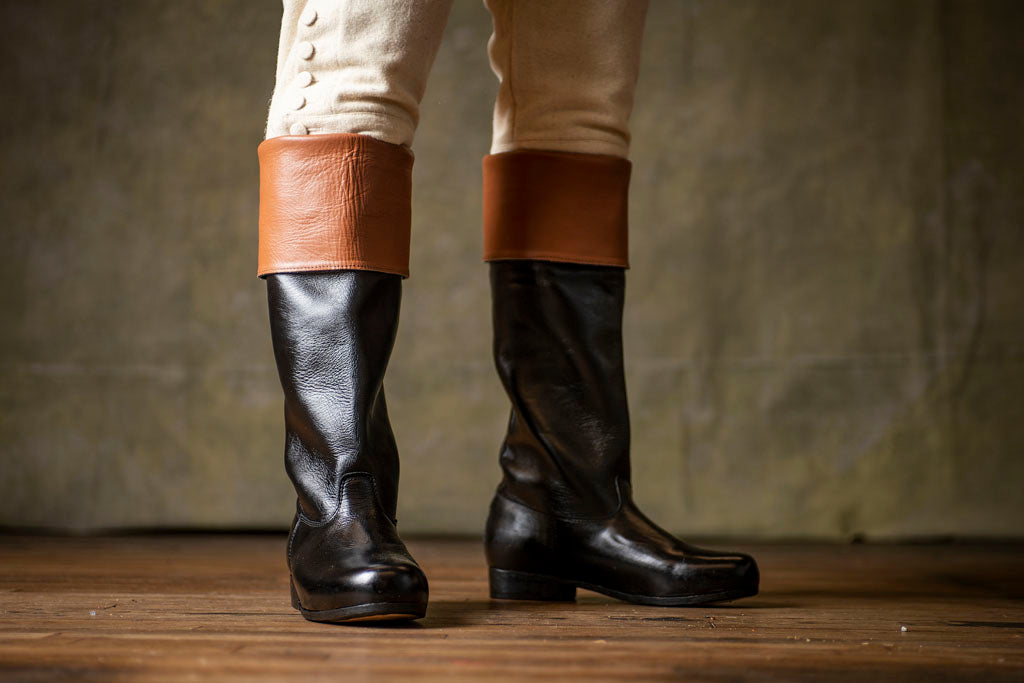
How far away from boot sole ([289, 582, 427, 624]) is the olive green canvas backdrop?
126 cm

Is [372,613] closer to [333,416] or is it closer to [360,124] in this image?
[333,416]

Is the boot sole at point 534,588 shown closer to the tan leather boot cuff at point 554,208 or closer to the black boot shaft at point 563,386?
the black boot shaft at point 563,386

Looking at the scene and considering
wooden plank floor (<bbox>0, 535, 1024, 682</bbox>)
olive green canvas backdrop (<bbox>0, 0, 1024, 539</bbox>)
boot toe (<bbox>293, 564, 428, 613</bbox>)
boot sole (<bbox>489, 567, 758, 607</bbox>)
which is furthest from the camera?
olive green canvas backdrop (<bbox>0, 0, 1024, 539</bbox>)

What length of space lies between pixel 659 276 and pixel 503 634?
140 cm

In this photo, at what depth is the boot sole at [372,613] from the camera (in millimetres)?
762

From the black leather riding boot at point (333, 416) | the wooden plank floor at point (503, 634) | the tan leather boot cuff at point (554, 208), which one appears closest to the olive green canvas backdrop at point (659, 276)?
the wooden plank floor at point (503, 634)

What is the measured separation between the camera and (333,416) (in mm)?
838

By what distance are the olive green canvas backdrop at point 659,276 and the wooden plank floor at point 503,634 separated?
30.4 inches

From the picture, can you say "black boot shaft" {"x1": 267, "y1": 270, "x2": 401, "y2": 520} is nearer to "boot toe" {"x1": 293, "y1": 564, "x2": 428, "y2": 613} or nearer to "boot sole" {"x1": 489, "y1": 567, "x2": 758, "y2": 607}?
"boot toe" {"x1": 293, "y1": 564, "x2": 428, "y2": 613}

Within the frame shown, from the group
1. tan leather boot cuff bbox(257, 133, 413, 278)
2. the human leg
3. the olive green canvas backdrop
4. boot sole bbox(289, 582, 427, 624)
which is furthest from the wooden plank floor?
the olive green canvas backdrop

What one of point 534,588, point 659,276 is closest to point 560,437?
point 534,588

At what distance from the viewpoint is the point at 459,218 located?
2111mm

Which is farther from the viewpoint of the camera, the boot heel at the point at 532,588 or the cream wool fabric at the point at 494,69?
the boot heel at the point at 532,588

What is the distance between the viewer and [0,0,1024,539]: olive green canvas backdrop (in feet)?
6.63
